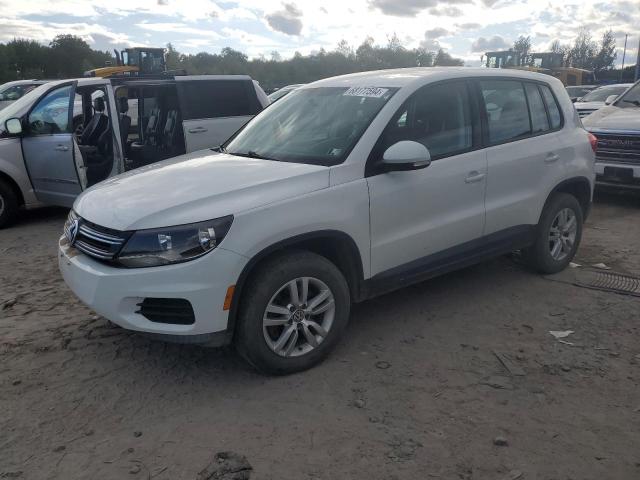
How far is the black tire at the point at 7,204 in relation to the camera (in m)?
7.35

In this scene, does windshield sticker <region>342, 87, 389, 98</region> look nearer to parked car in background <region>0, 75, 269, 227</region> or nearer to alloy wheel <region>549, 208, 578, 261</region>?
alloy wheel <region>549, 208, 578, 261</region>

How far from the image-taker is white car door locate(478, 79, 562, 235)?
458 centimetres

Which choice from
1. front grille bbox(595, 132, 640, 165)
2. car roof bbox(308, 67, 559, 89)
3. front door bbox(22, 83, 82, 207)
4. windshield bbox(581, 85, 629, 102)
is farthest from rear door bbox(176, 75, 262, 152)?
windshield bbox(581, 85, 629, 102)

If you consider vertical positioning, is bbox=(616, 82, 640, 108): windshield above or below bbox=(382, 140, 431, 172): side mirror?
below

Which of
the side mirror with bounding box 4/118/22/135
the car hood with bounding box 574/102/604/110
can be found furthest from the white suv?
the car hood with bounding box 574/102/604/110

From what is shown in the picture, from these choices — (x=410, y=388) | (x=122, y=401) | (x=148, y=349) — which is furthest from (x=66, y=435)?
(x=410, y=388)

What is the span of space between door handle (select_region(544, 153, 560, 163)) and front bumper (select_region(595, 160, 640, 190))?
3.53m

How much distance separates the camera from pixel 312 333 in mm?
3654

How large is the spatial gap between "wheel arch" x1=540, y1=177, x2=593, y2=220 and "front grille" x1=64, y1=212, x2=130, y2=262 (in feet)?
11.7

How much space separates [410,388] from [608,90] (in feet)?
42.6

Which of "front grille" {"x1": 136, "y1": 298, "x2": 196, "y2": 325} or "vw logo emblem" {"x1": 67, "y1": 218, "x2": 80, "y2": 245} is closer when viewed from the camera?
"front grille" {"x1": 136, "y1": 298, "x2": 196, "y2": 325}

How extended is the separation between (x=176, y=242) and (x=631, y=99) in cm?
832

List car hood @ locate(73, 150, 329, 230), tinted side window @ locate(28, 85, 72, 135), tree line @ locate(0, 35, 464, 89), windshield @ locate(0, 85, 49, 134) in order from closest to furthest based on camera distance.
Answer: car hood @ locate(73, 150, 329, 230), tinted side window @ locate(28, 85, 72, 135), windshield @ locate(0, 85, 49, 134), tree line @ locate(0, 35, 464, 89)

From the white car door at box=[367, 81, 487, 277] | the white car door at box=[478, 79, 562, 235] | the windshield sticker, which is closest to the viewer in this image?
the white car door at box=[367, 81, 487, 277]
